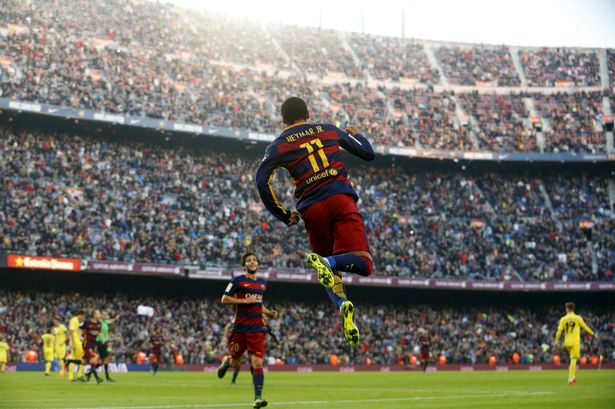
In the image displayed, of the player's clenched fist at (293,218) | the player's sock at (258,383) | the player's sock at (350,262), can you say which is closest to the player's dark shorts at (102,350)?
the player's sock at (258,383)

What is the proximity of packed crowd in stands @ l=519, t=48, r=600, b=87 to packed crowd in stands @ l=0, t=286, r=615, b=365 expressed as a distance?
20.6 m

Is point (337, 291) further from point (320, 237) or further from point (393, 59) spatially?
point (393, 59)

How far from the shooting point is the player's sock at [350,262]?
8.89 m

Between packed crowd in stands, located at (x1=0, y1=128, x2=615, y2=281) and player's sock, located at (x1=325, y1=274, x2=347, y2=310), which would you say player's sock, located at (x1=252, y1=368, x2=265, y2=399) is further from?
packed crowd in stands, located at (x1=0, y1=128, x2=615, y2=281)

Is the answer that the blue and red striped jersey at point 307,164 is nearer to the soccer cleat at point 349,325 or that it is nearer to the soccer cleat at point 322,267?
the soccer cleat at point 322,267

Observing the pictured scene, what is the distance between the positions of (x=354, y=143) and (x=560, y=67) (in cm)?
6758

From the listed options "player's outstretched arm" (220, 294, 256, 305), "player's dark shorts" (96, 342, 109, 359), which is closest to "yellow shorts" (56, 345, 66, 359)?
"player's dark shorts" (96, 342, 109, 359)

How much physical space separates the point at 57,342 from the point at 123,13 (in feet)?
113

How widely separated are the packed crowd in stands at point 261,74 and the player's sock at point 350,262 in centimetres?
4310

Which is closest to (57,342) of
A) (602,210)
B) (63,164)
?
(63,164)

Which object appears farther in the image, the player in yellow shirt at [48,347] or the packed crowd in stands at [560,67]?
the packed crowd in stands at [560,67]

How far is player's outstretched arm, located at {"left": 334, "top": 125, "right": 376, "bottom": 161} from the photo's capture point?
9.66 metres

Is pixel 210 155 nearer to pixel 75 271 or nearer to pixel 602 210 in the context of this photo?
pixel 75 271

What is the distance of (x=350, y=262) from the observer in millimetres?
8953
